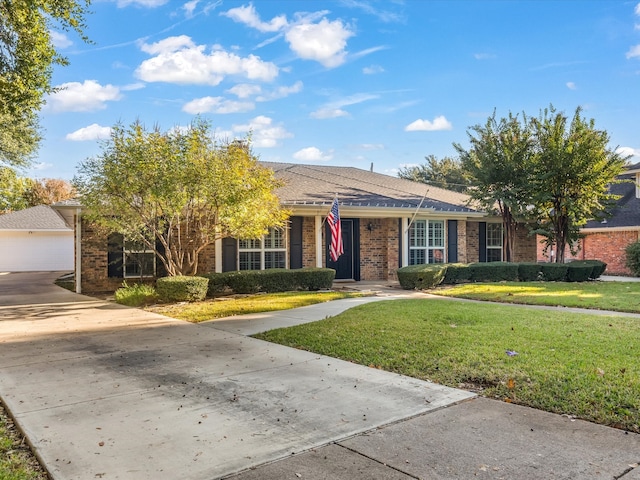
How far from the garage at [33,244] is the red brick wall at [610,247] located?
88.9 ft

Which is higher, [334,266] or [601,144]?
[601,144]

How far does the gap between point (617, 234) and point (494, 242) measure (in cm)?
727

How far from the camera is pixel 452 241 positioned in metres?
18.4

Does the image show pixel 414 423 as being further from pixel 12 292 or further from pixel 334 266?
pixel 12 292

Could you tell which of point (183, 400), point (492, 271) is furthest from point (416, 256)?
point (183, 400)

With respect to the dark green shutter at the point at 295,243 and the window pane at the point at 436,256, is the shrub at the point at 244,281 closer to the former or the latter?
the dark green shutter at the point at 295,243

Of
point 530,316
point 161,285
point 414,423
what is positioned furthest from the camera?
point 161,285

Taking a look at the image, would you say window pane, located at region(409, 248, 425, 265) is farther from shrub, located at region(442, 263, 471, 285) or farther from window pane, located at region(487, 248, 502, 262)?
window pane, located at region(487, 248, 502, 262)

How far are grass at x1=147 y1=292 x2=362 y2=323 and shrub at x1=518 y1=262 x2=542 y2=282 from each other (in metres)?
6.78

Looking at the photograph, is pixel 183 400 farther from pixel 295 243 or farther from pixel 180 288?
pixel 295 243

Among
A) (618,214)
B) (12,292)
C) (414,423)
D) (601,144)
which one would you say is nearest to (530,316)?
(414,423)

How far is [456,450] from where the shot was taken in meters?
3.46

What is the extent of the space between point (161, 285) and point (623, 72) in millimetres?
17882

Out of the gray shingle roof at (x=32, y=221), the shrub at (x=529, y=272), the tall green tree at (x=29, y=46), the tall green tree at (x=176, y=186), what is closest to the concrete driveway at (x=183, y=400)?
the tall green tree at (x=29, y=46)
